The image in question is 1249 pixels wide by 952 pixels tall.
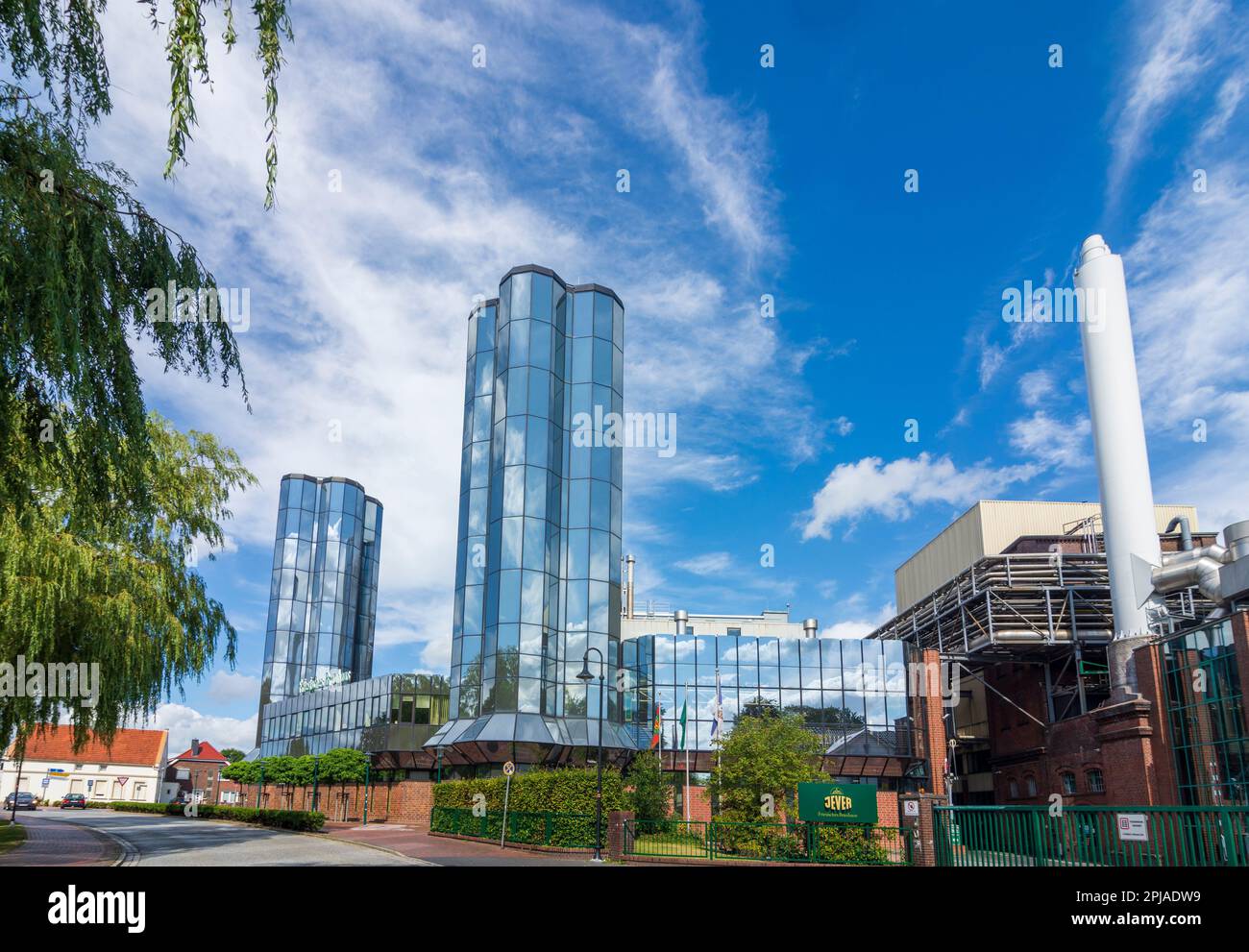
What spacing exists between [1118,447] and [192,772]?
11394cm

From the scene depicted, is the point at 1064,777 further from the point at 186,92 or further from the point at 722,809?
the point at 186,92

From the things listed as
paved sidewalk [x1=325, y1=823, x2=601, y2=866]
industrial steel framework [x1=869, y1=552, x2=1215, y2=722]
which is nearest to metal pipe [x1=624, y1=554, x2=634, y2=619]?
industrial steel framework [x1=869, y1=552, x2=1215, y2=722]

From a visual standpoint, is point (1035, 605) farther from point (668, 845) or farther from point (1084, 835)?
point (1084, 835)

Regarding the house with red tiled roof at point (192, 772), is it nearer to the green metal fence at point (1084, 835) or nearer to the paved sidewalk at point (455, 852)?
the paved sidewalk at point (455, 852)

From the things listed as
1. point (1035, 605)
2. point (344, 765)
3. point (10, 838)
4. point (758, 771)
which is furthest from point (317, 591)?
point (758, 771)

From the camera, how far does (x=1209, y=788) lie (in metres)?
30.6

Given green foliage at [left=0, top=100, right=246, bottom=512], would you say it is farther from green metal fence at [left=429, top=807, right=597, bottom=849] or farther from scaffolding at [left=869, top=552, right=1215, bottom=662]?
scaffolding at [left=869, top=552, right=1215, bottom=662]

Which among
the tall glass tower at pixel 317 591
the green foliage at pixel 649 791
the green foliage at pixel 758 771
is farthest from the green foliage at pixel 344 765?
the green foliage at pixel 758 771

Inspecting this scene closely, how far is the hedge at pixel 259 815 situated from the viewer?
135ft

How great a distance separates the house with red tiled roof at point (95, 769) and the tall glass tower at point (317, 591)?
20.2 m

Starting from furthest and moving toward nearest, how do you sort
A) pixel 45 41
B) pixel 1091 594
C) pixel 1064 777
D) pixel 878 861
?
pixel 1091 594 < pixel 1064 777 < pixel 878 861 < pixel 45 41

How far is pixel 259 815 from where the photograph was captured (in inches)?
1839
